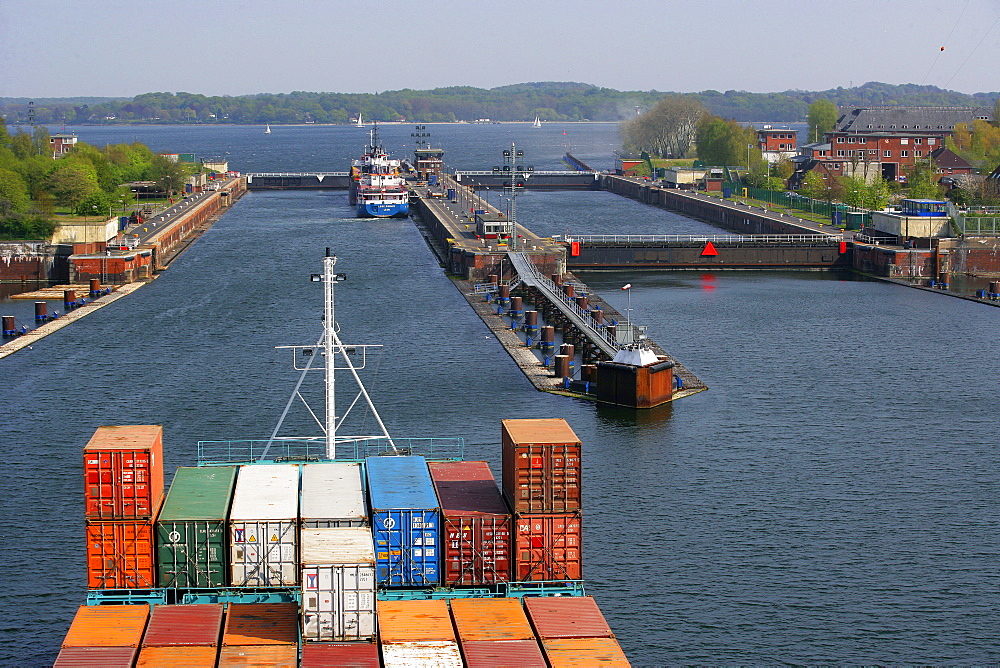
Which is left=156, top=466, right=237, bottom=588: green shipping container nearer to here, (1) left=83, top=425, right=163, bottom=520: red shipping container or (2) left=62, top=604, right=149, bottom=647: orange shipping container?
(1) left=83, top=425, right=163, bottom=520: red shipping container

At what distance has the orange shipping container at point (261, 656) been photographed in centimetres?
1928

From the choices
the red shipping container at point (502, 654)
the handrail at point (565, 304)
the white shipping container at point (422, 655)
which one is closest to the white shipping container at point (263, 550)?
the white shipping container at point (422, 655)

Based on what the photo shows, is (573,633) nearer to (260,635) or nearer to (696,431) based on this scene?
(260,635)

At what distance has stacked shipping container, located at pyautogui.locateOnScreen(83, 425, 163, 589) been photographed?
75.5 feet

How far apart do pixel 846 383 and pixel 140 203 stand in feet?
260

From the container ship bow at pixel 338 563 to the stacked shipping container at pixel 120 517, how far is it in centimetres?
2

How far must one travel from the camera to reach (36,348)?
52.5 meters

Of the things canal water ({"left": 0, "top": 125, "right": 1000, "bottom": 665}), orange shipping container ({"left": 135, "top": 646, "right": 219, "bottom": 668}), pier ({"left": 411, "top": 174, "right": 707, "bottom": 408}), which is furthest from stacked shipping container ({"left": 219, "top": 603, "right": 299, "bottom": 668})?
pier ({"left": 411, "top": 174, "right": 707, "bottom": 408})

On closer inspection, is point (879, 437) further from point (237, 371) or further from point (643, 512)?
point (237, 371)

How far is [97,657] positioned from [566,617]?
705cm

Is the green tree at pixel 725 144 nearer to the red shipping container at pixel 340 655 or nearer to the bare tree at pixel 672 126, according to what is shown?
the bare tree at pixel 672 126

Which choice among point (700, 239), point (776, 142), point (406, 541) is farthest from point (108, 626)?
point (776, 142)

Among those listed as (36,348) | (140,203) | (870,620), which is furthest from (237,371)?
(140,203)

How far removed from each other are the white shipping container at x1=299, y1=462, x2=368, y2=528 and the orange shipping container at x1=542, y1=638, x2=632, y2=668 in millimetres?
4504
